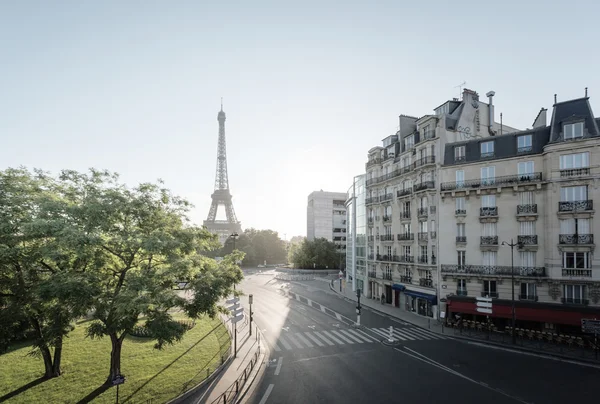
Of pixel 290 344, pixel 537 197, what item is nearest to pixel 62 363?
pixel 290 344

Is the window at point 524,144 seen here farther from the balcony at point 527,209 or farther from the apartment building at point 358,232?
the apartment building at point 358,232

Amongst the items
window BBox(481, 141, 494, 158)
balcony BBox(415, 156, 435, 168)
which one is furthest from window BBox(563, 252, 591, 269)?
balcony BBox(415, 156, 435, 168)

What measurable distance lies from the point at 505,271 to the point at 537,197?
291 inches

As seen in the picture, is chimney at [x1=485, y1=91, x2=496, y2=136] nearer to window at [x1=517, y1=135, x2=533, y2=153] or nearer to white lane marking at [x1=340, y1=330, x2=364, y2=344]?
window at [x1=517, y1=135, x2=533, y2=153]

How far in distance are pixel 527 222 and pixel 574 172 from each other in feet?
18.3

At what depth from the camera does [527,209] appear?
30.5m

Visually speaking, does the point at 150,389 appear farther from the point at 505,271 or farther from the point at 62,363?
the point at 505,271

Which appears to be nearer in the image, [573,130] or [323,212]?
[573,130]

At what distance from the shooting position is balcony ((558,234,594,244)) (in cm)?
2719

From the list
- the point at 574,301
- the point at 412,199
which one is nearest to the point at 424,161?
the point at 412,199

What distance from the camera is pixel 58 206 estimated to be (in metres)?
14.1

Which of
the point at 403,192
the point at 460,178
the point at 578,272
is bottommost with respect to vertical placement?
the point at 578,272

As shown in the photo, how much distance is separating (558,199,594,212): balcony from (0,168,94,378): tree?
34.9m

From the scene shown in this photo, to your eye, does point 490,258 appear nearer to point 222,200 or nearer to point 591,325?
point 591,325
